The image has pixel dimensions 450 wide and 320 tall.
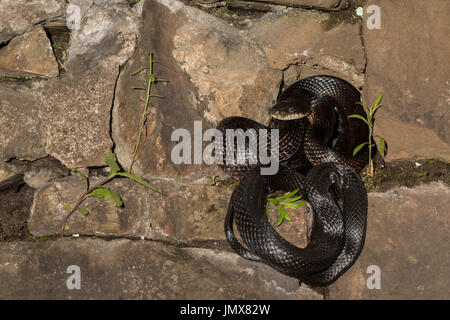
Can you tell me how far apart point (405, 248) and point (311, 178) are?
3.29 feet

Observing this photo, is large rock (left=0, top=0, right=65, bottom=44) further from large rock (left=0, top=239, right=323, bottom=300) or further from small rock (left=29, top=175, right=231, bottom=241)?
large rock (left=0, top=239, right=323, bottom=300)

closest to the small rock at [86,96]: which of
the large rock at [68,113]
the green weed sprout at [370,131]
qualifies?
the large rock at [68,113]

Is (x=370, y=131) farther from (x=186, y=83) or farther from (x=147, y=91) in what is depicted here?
(x=147, y=91)

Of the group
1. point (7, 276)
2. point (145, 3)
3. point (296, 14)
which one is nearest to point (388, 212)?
point (296, 14)

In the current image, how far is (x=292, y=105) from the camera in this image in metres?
4.38

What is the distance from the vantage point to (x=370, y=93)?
4.21 m

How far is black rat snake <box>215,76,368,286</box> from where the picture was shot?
137 inches

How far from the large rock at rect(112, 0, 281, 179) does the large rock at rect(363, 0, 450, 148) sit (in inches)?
40.0

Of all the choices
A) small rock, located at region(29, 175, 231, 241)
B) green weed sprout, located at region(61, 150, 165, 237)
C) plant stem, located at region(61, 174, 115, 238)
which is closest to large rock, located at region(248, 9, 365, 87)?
small rock, located at region(29, 175, 231, 241)

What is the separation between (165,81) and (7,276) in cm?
213

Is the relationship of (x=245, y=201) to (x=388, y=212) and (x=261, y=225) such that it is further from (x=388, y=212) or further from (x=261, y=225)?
(x=388, y=212)

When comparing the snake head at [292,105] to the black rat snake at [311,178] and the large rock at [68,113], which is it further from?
the large rock at [68,113]

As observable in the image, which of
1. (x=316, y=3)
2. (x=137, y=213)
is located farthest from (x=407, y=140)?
(x=137, y=213)
